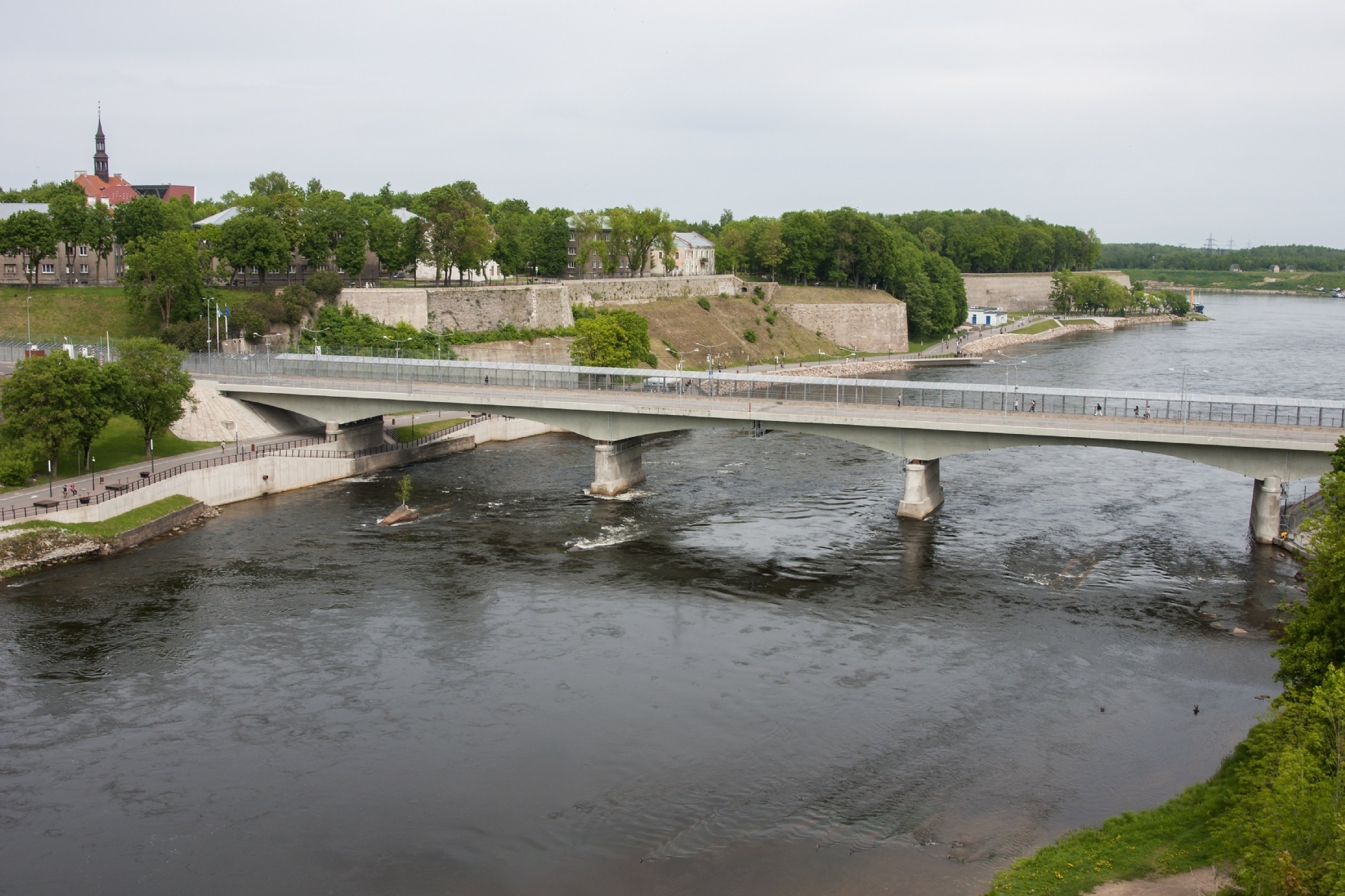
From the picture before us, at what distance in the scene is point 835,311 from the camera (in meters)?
172

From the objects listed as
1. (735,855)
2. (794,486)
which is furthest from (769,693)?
(794,486)

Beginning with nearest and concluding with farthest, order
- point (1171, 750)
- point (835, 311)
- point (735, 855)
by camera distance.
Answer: point (735, 855) < point (1171, 750) < point (835, 311)

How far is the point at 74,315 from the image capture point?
108 metres

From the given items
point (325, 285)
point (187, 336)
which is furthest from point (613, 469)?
point (325, 285)

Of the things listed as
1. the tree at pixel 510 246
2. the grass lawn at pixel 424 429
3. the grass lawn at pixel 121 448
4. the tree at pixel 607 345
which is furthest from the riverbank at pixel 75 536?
the tree at pixel 510 246

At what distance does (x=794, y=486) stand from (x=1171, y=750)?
137 ft

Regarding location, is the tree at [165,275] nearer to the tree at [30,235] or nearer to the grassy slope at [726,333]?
the tree at [30,235]

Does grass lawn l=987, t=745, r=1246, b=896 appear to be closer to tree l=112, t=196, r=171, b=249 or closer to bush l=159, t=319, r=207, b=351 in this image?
bush l=159, t=319, r=207, b=351

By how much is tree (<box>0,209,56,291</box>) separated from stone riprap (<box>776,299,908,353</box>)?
9460 cm

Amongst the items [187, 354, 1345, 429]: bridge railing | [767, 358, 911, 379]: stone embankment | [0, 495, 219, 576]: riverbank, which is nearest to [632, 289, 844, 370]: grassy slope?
[767, 358, 911, 379]: stone embankment

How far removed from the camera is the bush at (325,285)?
376 feet

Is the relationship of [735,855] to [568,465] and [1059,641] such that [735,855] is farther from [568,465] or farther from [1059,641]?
[568,465]

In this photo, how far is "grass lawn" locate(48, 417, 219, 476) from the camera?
2751 inches

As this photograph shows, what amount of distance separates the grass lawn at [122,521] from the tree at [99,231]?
58.3 meters
